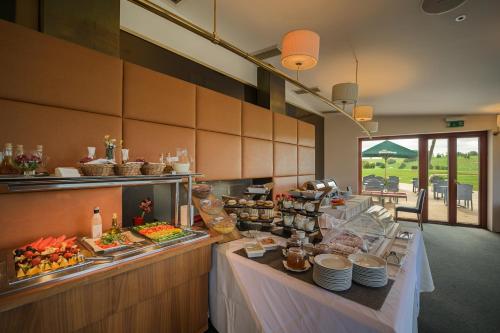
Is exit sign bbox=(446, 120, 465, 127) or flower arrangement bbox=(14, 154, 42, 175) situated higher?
exit sign bbox=(446, 120, 465, 127)

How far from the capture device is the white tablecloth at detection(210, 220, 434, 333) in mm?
1024

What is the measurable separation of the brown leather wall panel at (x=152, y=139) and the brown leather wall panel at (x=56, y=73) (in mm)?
193

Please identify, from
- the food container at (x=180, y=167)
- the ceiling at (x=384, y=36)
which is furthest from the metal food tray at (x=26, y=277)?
the ceiling at (x=384, y=36)

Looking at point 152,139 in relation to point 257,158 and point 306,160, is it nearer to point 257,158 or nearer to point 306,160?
point 257,158

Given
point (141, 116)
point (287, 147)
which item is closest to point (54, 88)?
point (141, 116)

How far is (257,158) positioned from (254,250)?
2.09 meters

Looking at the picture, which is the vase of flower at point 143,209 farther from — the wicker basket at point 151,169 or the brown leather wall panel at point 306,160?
the brown leather wall panel at point 306,160

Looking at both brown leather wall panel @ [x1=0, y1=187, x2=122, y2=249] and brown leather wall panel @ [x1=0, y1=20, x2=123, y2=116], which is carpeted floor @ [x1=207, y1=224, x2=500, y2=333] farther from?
brown leather wall panel @ [x1=0, y1=20, x2=123, y2=116]

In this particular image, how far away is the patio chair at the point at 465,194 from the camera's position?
589cm

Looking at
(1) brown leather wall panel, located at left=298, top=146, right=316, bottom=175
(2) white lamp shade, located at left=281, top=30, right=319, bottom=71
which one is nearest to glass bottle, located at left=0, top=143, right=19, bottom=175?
(2) white lamp shade, located at left=281, top=30, right=319, bottom=71

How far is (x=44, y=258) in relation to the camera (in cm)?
123

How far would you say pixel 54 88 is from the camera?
157 centimetres

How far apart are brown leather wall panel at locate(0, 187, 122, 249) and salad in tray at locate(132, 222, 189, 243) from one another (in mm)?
307

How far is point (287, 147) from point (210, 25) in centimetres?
239
